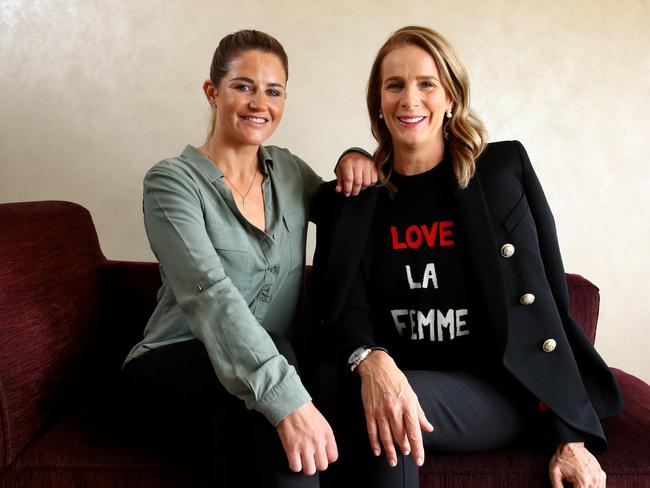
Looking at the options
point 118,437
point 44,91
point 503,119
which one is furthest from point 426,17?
point 118,437

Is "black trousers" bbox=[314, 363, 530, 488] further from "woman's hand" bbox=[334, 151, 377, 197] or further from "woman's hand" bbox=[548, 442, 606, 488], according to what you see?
Result: "woman's hand" bbox=[334, 151, 377, 197]

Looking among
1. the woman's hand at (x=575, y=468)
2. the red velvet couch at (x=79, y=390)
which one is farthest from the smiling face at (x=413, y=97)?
the woman's hand at (x=575, y=468)

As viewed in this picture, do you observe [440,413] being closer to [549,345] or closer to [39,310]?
[549,345]

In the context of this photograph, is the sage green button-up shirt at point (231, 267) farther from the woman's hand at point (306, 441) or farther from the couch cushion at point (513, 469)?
the couch cushion at point (513, 469)

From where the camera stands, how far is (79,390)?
175 cm

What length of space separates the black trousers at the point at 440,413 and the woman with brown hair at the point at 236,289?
0.12m

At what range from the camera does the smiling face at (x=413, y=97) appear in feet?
5.28

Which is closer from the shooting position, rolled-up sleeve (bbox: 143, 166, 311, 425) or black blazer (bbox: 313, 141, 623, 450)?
rolled-up sleeve (bbox: 143, 166, 311, 425)

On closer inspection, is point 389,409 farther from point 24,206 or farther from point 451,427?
point 24,206

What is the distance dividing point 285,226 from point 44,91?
3.69 feet

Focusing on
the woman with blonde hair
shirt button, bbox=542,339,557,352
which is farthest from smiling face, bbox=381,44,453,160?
shirt button, bbox=542,339,557,352

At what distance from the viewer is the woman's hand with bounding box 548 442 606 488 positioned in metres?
1.39

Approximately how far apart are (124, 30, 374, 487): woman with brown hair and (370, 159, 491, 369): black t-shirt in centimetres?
14

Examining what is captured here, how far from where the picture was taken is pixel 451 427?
4.75 ft
